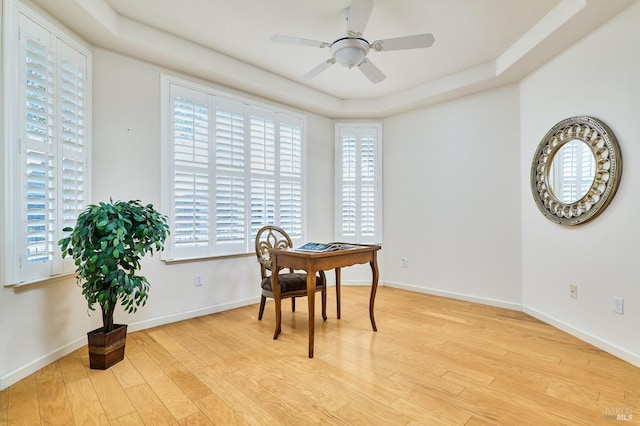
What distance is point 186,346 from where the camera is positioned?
8.54 ft

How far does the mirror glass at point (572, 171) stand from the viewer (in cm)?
270

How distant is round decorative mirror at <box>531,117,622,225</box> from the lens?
2.48 m

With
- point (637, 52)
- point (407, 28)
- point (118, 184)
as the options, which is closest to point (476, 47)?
point (407, 28)

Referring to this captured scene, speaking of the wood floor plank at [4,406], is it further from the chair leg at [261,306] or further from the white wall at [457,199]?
the white wall at [457,199]

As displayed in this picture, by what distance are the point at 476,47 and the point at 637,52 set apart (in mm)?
1249

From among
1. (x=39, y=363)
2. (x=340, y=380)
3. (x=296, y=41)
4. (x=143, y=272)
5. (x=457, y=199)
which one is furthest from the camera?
(x=457, y=199)

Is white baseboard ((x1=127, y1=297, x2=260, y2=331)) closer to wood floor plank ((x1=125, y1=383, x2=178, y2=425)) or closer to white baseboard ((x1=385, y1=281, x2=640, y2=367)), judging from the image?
wood floor plank ((x1=125, y1=383, x2=178, y2=425))

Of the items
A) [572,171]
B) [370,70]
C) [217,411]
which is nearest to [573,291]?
[572,171]

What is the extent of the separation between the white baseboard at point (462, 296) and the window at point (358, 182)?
751mm

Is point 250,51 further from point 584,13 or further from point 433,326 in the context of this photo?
point 433,326

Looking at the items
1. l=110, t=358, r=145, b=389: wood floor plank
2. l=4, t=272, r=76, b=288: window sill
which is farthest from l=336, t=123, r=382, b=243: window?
l=4, t=272, r=76, b=288: window sill

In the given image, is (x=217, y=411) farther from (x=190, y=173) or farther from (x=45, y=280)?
(x=190, y=173)

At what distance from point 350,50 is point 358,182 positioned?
2505 millimetres

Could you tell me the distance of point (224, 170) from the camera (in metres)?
3.55
